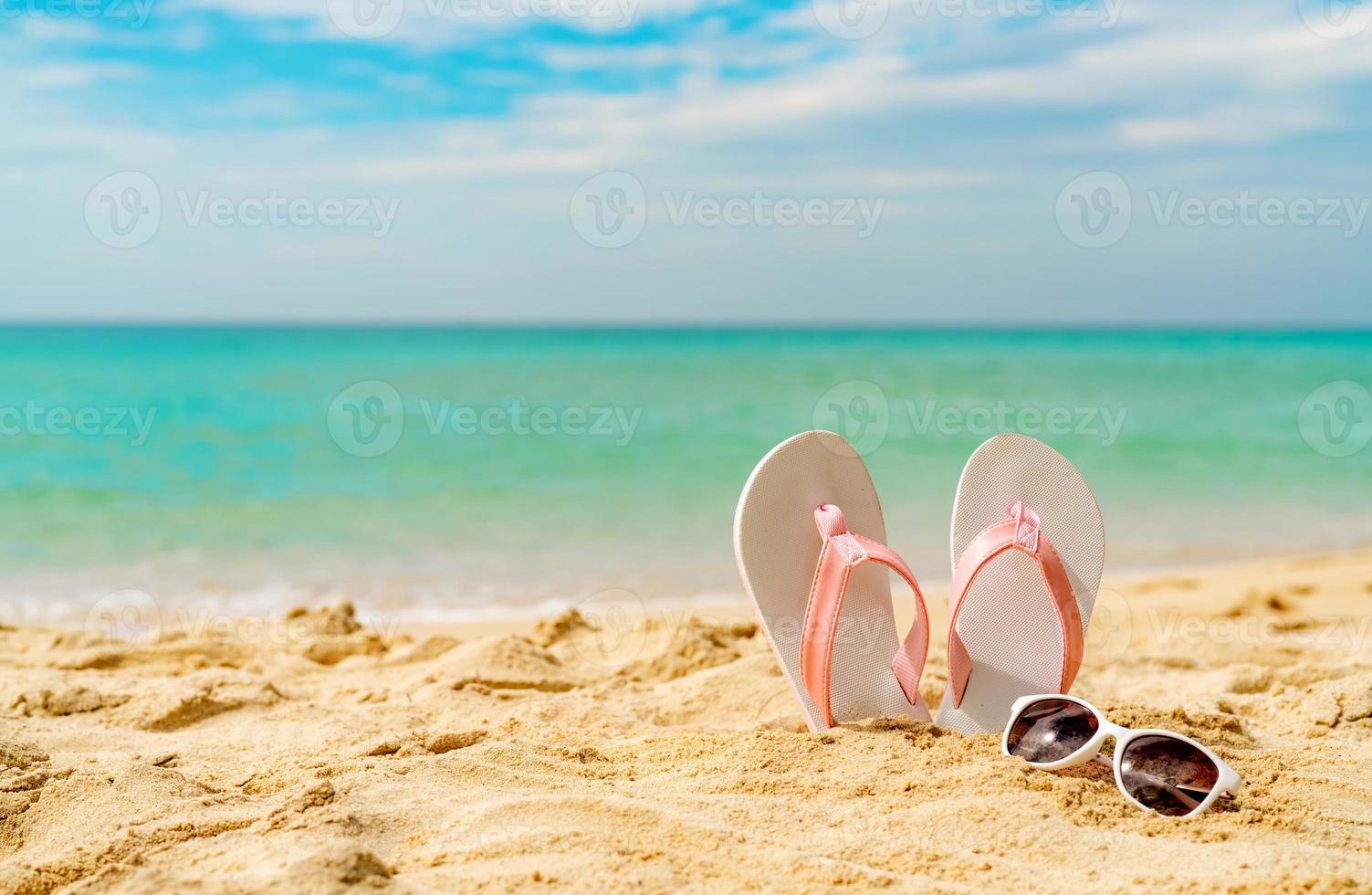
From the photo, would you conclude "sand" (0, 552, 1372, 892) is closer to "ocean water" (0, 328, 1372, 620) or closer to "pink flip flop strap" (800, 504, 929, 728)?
"pink flip flop strap" (800, 504, 929, 728)

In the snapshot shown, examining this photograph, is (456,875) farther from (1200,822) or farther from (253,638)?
(253,638)

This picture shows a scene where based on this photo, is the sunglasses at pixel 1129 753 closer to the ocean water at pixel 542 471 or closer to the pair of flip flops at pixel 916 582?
the pair of flip flops at pixel 916 582

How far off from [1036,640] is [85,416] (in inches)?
620

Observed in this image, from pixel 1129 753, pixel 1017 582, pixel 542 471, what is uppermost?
pixel 1017 582

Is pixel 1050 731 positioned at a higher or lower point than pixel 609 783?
higher

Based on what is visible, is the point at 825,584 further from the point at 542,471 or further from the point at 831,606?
the point at 542,471

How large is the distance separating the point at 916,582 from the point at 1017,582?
37 cm

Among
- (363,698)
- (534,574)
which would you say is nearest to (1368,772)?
(363,698)

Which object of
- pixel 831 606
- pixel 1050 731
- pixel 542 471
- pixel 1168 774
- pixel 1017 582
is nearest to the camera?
pixel 1168 774

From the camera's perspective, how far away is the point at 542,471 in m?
9.70

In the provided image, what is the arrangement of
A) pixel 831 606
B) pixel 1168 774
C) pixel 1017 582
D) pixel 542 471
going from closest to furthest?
pixel 1168 774 → pixel 831 606 → pixel 1017 582 → pixel 542 471

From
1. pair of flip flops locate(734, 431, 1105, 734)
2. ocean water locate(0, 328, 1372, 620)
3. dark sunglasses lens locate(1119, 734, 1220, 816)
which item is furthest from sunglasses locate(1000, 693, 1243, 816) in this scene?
ocean water locate(0, 328, 1372, 620)

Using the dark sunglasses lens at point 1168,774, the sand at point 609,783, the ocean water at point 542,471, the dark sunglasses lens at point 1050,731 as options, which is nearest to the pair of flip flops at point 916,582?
the sand at point 609,783

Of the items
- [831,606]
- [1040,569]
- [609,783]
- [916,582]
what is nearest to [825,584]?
[831,606]
